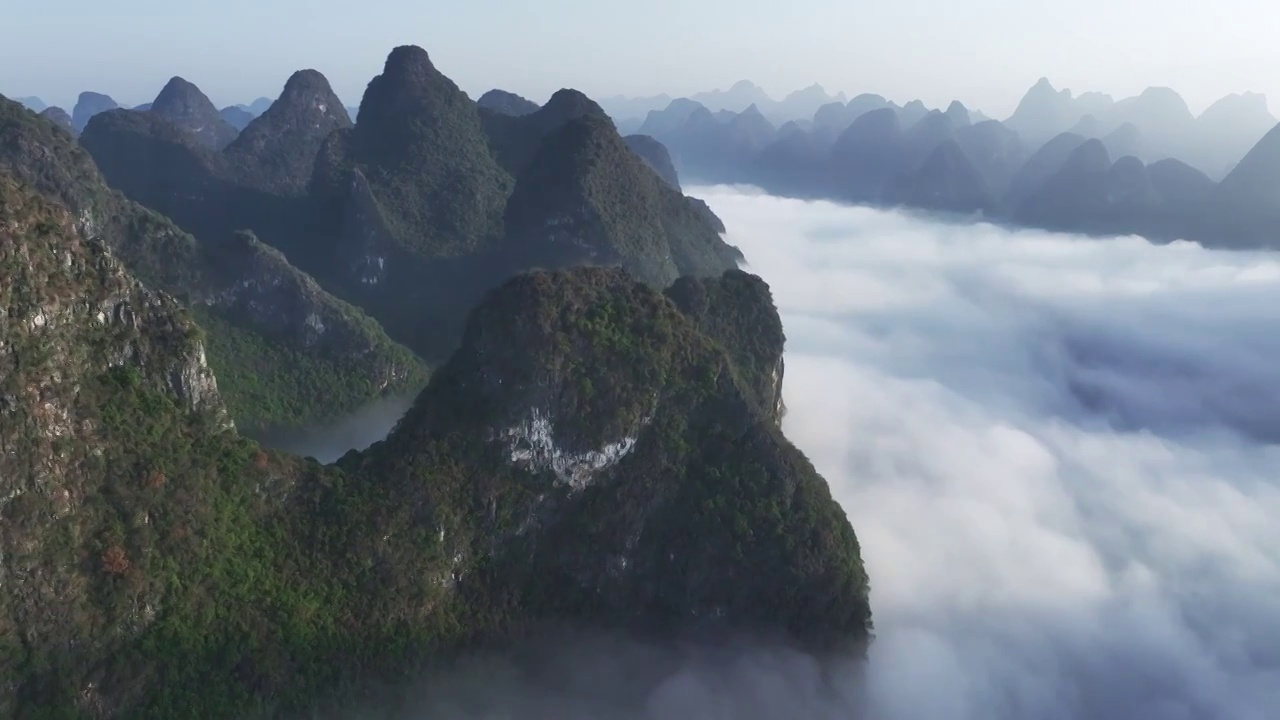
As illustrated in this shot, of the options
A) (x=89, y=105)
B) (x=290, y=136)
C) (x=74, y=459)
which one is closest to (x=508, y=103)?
(x=290, y=136)

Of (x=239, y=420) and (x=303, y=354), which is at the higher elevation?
(x=303, y=354)

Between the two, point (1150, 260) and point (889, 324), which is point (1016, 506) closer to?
point (889, 324)

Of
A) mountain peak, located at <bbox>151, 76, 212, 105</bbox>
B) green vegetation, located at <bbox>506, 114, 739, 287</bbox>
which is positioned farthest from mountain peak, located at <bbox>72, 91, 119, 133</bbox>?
green vegetation, located at <bbox>506, 114, 739, 287</bbox>

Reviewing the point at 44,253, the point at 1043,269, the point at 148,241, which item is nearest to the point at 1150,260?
the point at 1043,269

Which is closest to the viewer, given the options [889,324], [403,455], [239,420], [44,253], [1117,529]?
[44,253]

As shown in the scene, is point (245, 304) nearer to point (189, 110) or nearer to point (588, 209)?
point (588, 209)

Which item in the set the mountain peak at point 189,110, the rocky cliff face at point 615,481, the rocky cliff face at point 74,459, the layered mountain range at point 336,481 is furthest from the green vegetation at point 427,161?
the mountain peak at point 189,110

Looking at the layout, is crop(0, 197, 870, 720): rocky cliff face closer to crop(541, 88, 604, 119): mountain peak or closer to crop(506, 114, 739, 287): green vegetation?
crop(506, 114, 739, 287): green vegetation

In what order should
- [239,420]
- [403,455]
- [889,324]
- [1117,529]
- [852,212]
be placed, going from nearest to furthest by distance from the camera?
[403,455] → [239,420] → [1117,529] → [889,324] → [852,212]
